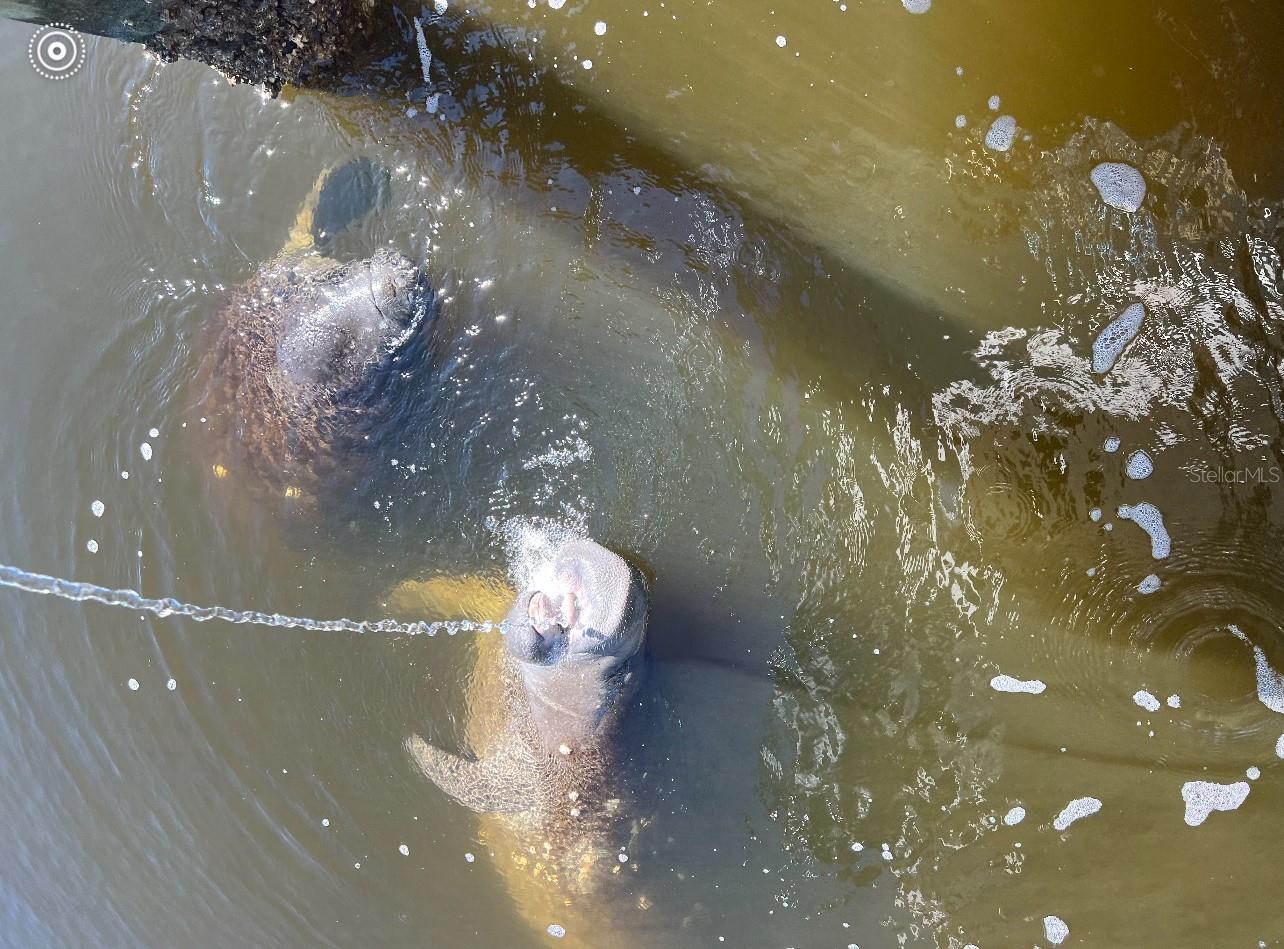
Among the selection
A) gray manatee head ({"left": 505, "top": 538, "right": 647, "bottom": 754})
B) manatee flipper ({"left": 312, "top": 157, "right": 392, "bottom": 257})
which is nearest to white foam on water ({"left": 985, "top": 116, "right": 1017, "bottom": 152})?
gray manatee head ({"left": 505, "top": 538, "right": 647, "bottom": 754})

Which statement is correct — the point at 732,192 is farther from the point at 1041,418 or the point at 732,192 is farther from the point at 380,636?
the point at 380,636

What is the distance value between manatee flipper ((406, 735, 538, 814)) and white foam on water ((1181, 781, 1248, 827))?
13.7 feet

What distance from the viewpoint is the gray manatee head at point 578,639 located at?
176 inches

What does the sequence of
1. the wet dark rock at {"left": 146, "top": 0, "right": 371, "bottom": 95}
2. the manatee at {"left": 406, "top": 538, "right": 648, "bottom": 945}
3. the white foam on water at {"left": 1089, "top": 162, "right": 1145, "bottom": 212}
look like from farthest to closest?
the white foam on water at {"left": 1089, "top": 162, "right": 1145, "bottom": 212} → the manatee at {"left": 406, "top": 538, "right": 648, "bottom": 945} → the wet dark rock at {"left": 146, "top": 0, "right": 371, "bottom": 95}

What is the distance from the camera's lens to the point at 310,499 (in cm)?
533

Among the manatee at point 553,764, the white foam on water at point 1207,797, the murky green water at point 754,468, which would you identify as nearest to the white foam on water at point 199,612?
the murky green water at point 754,468

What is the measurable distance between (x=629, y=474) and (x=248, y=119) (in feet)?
11.0

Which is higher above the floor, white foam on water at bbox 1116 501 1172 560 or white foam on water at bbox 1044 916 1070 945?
white foam on water at bbox 1116 501 1172 560

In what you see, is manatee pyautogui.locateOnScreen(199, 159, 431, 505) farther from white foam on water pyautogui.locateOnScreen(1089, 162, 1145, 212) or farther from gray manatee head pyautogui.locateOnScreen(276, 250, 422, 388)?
white foam on water pyautogui.locateOnScreen(1089, 162, 1145, 212)

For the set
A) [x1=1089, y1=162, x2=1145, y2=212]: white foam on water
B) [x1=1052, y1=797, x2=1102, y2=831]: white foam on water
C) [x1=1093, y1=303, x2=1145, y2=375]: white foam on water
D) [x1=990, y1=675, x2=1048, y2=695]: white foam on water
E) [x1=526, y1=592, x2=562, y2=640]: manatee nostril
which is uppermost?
[x1=1089, y1=162, x2=1145, y2=212]: white foam on water

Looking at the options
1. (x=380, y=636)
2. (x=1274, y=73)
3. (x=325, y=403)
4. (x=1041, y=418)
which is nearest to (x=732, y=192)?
(x=1041, y=418)

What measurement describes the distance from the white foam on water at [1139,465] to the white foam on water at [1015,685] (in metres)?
1.45

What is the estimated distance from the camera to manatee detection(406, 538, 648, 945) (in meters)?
4.78

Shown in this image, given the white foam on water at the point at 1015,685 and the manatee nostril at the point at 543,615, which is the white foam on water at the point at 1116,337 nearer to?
the white foam on water at the point at 1015,685
